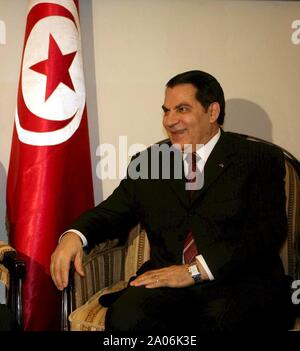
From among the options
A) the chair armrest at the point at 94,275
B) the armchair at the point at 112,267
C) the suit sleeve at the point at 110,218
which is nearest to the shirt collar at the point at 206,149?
the suit sleeve at the point at 110,218

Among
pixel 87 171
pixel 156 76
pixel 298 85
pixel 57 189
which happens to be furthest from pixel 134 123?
pixel 298 85

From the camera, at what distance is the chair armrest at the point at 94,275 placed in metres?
2.14

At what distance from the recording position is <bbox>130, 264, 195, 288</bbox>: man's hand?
2.01 meters

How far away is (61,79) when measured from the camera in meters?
2.55

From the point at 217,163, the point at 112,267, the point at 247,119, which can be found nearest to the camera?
the point at 217,163

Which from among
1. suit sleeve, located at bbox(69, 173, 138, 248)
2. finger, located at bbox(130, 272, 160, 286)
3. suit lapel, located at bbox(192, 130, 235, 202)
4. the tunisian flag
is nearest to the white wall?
the tunisian flag

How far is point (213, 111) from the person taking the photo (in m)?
2.36

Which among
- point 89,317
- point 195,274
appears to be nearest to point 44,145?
point 89,317

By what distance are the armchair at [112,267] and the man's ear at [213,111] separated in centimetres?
47

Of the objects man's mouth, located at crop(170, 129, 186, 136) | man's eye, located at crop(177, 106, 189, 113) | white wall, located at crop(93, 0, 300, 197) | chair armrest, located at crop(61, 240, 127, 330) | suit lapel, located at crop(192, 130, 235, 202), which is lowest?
chair armrest, located at crop(61, 240, 127, 330)

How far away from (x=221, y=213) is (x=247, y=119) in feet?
3.69

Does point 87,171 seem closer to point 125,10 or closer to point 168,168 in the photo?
point 168,168

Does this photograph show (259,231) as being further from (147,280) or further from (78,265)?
(78,265)

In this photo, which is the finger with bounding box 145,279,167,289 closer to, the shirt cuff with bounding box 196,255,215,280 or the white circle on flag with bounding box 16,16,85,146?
the shirt cuff with bounding box 196,255,215,280
